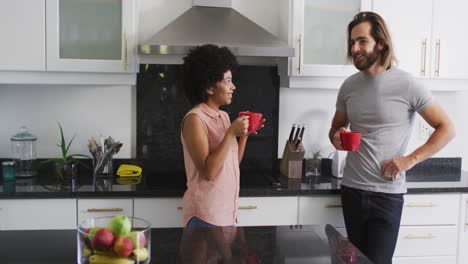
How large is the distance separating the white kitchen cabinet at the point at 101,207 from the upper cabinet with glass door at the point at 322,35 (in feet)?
3.80

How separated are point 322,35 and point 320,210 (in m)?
0.98

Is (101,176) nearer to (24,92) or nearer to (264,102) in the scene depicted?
(24,92)

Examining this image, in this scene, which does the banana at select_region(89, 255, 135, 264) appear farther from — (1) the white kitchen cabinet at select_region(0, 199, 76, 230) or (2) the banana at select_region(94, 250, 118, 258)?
(1) the white kitchen cabinet at select_region(0, 199, 76, 230)

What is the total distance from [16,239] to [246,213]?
1.30 metres

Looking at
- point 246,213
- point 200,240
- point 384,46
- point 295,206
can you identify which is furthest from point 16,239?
point 384,46

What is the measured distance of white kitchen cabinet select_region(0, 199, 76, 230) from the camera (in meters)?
2.44

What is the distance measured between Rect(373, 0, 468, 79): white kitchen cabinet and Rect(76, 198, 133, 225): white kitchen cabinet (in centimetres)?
171

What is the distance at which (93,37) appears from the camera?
2.65m

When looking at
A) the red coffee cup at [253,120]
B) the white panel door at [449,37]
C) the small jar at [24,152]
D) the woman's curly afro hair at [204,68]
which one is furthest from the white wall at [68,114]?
the white panel door at [449,37]

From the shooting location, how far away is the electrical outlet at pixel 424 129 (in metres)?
3.28

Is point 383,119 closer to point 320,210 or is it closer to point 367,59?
point 367,59

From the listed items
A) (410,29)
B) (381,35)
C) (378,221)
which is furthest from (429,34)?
(378,221)

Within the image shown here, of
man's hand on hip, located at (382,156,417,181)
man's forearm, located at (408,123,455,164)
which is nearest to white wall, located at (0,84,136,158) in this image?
man's hand on hip, located at (382,156,417,181)

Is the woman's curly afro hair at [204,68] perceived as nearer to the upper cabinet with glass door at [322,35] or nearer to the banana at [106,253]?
the upper cabinet with glass door at [322,35]
